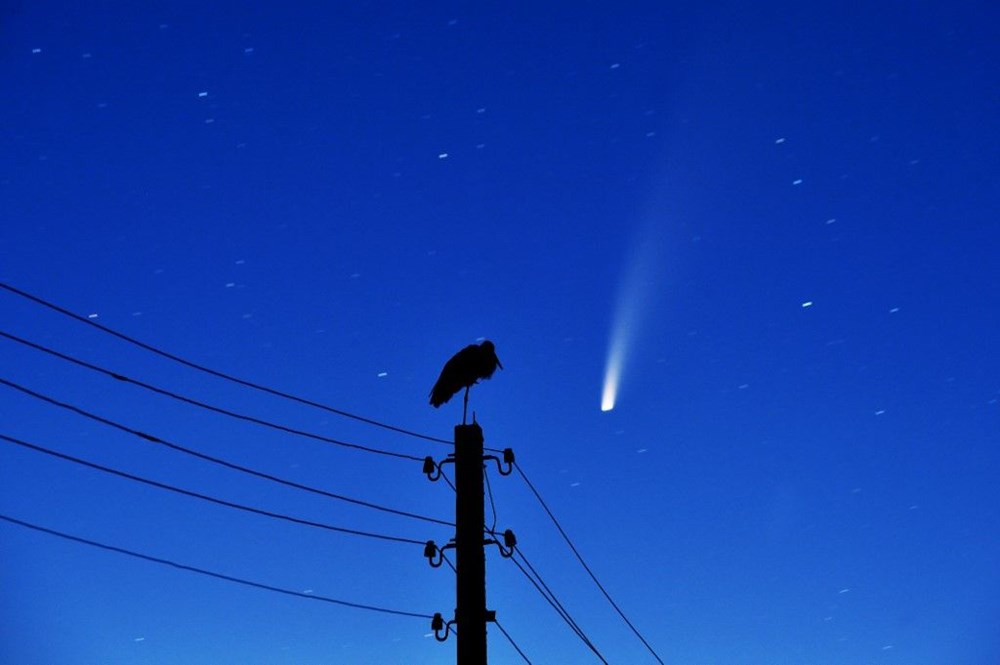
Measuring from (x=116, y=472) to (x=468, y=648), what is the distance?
4.26 metres

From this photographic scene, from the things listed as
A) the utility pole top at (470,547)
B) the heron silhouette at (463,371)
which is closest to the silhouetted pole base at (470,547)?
the utility pole top at (470,547)

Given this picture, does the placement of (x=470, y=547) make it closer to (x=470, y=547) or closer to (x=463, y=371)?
(x=470, y=547)

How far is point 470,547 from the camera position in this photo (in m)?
10.1

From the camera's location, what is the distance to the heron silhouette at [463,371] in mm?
13086

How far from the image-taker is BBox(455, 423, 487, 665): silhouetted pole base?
962cm

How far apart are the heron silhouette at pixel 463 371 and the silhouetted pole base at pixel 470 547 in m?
2.25

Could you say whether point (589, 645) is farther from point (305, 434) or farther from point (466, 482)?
point (305, 434)

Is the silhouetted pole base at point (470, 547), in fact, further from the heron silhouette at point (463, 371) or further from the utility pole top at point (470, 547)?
the heron silhouette at point (463, 371)

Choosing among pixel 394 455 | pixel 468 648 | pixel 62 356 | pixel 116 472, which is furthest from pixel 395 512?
pixel 62 356

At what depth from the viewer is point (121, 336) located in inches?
384

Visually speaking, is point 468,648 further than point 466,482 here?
No

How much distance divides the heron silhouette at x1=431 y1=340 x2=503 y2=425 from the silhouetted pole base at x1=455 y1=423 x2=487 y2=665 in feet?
7.38

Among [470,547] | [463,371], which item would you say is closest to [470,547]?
[470,547]

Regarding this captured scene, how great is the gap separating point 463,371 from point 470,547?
3.55 meters
